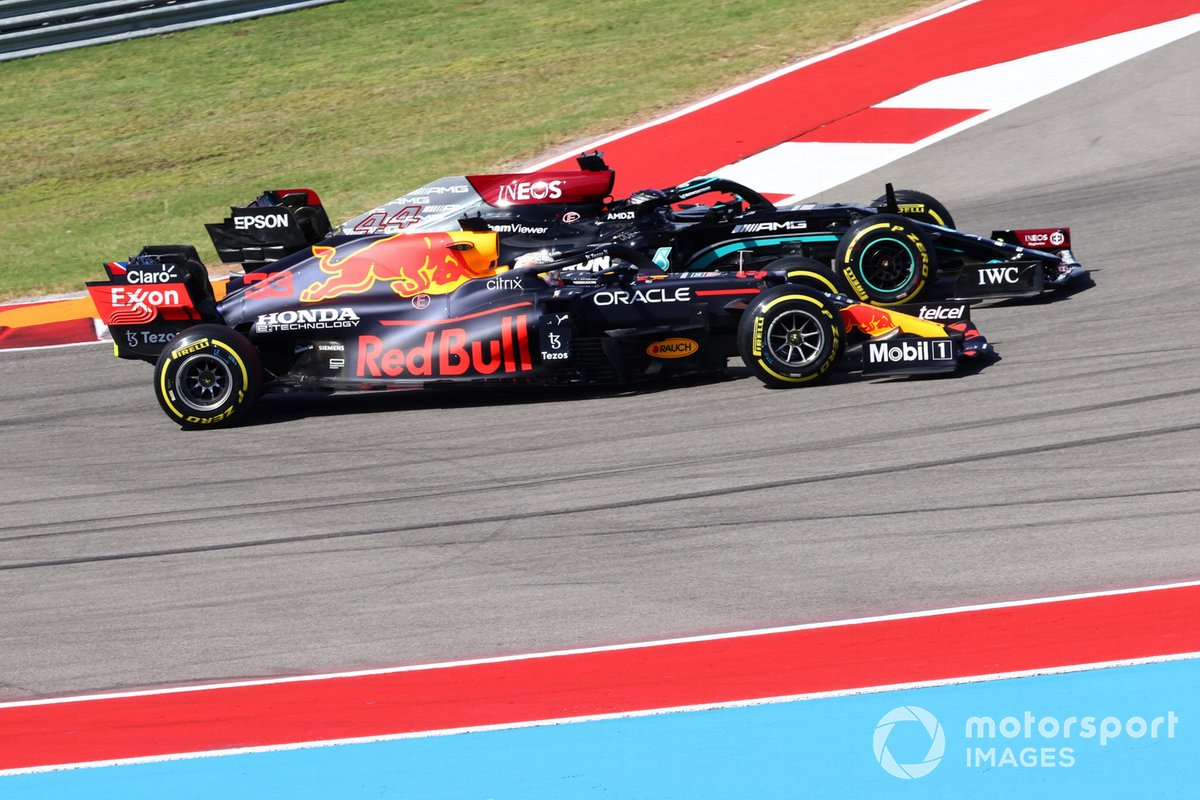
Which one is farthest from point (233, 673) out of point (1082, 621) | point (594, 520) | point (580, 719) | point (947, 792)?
point (1082, 621)

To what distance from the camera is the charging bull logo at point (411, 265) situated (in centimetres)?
1031

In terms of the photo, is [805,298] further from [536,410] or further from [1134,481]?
[1134,481]

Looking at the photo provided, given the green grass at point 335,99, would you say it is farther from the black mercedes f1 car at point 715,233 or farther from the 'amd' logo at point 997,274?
the 'amd' logo at point 997,274

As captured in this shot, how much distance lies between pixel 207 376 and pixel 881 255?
492 cm

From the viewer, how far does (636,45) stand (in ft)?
66.4

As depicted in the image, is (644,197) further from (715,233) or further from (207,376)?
(207,376)

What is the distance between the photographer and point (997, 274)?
35.9 feet

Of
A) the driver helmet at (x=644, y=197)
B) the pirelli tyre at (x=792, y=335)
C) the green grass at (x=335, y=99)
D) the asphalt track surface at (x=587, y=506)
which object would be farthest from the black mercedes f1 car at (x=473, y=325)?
the green grass at (x=335, y=99)

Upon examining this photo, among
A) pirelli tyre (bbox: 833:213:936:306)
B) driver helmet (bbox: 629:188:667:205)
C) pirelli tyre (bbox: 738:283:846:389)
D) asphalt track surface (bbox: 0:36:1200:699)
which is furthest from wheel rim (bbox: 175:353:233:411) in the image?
pirelli tyre (bbox: 833:213:936:306)

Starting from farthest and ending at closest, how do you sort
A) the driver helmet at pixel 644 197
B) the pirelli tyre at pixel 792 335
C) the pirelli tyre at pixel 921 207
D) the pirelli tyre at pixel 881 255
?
the pirelli tyre at pixel 921 207 < the driver helmet at pixel 644 197 < the pirelli tyre at pixel 881 255 < the pirelli tyre at pixel 792 335

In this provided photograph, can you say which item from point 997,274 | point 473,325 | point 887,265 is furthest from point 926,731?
point 997,274

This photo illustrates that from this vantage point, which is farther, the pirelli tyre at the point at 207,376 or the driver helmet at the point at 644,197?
the driver helmet at the point at 644,197

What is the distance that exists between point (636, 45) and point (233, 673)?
50.0 feet

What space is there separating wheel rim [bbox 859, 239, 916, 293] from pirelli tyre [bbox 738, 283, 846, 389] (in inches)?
49.8
